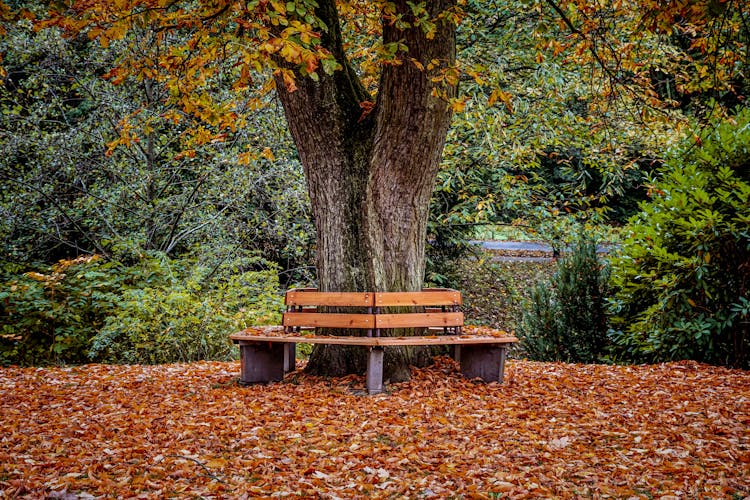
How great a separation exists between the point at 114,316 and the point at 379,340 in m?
4.89

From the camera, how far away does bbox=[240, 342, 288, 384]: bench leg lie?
21.1 feet

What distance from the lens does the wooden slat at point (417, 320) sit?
6094 mm

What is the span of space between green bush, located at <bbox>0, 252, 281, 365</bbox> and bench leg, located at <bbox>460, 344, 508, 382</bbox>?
377cm

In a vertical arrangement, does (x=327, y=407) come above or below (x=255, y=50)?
below

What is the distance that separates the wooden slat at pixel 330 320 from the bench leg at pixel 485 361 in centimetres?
109

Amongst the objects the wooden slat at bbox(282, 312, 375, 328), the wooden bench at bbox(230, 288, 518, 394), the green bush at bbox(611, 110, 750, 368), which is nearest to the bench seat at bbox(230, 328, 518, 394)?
the wooden bench at bbox(230, 288, 518, 394)

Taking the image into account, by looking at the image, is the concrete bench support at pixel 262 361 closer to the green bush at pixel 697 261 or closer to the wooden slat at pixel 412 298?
the wooden slat at pixel 412 298

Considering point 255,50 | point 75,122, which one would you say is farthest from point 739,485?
point 75,122

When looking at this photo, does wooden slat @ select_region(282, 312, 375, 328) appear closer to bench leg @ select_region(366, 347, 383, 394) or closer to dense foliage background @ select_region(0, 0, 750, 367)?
bench leg @ select_region(366, 347, 383, 394)

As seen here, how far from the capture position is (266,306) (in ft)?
33.6

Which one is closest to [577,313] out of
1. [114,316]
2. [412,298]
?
[412,298]

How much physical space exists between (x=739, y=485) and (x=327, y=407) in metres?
3.08

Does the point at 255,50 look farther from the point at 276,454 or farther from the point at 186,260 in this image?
the point at 186,260

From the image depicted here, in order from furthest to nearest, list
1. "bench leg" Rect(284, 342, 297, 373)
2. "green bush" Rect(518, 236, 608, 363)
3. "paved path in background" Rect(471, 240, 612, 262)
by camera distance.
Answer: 1. "paved path in background" Rect(471, 240, 612, 262)
2. "green bush" Rect(518, 236, 608, 363)
3. "bench leg" Rect(284, 342, 297, 373)
